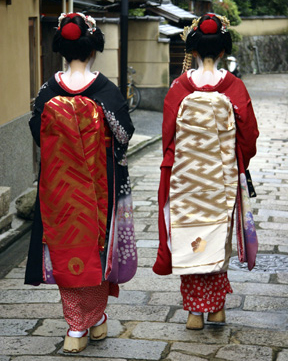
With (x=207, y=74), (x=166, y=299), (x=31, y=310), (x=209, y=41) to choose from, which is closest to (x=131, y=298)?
(x=166, y=299)

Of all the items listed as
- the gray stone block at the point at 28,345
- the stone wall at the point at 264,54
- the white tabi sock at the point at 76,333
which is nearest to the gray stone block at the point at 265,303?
the white tabi sock at the point at 76,333

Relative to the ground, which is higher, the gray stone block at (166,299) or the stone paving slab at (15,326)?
the stone paving slab at (15,326)

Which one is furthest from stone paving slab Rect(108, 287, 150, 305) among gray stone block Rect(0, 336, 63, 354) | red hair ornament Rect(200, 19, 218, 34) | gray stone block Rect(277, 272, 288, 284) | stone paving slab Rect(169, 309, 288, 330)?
red hair ornament Rect(200, 19, 218, 34)

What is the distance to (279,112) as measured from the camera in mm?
21250

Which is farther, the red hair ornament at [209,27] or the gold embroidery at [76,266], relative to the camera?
the red hair ornament at [209,27]

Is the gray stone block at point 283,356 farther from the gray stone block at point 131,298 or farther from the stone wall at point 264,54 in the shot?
the stone wall at point 264,54

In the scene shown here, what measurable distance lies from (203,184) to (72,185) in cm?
89

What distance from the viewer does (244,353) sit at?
14.8ft

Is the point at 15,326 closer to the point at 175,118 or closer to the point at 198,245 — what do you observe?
the point at 198,245

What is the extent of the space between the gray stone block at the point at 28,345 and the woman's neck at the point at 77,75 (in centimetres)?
166

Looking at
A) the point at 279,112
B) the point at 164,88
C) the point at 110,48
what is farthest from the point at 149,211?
the point at 279,112

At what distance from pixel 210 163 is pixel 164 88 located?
15.5m

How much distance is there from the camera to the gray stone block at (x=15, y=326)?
4926mm

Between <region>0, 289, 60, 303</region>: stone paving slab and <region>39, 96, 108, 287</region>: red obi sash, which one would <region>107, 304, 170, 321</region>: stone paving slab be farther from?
<region>39, 96, 108, 287</region>: red obi sash
